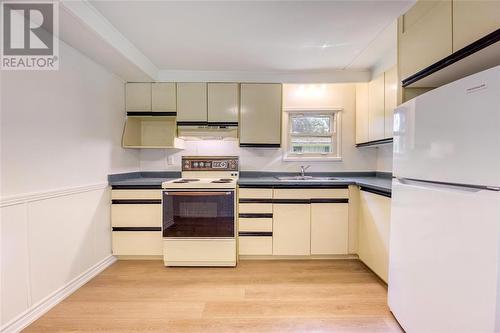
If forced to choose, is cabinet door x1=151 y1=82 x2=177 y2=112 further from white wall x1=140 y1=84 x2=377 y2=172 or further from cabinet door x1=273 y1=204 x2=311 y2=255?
cabinet door x1=273 y1=204 x2=311 y2=255

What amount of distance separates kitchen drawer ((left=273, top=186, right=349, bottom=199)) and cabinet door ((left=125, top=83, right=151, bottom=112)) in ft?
6.16

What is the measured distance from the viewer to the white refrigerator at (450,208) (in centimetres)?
90

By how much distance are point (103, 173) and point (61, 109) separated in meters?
0.76

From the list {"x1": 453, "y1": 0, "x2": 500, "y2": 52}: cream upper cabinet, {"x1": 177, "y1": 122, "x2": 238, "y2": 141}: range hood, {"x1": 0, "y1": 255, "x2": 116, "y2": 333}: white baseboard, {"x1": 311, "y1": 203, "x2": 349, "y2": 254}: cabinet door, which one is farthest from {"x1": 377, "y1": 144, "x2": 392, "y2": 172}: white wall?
{"x1": 0, "y1": 255, "x2": 116, "y2": 333}: white baseboard

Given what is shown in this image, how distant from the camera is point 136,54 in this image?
2.30 meters

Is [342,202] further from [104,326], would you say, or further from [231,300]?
[104,326]

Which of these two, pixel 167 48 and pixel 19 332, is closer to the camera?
pixel 19 332

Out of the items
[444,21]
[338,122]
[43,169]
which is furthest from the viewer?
[338,122]

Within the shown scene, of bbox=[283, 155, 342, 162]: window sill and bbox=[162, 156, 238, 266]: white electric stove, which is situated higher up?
bbox=[283, 155, 342, 162]: window sill

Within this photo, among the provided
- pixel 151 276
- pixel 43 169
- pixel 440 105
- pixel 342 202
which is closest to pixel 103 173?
pixel 43 169

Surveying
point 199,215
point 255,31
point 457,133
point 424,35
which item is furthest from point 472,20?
point 199,215

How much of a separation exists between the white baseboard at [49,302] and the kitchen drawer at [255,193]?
159 cm

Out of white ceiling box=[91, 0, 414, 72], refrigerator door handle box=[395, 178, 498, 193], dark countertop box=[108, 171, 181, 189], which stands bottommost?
dark countertop box=[108, 171, 181, 189]

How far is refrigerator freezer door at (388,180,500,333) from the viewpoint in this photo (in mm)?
912
